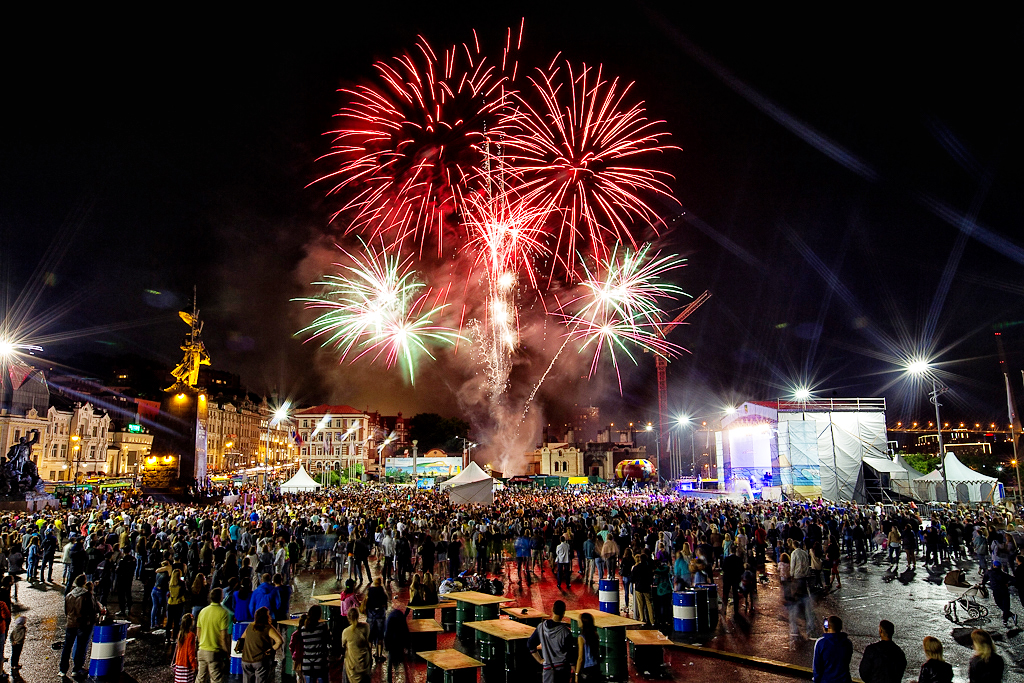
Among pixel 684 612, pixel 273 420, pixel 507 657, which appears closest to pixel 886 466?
pixel 684 612

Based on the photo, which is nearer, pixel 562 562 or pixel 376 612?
pixel 376 612

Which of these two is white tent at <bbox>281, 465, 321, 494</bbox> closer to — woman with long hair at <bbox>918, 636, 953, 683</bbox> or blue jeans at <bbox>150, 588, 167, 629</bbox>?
blue jeans at <bbox>150, 588, 167, 629</bbox>

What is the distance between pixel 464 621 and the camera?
31.3 ft

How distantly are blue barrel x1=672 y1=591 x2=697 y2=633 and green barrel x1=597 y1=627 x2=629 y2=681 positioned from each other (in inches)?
103

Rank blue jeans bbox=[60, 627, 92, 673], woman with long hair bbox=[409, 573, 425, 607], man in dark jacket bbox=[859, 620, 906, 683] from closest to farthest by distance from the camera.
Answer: man in dark jacket bbox=[859, 620, 906, 683]
blue jeans bbox=[60, 627, 92, 673]
woman with long hair bbox=[409, 573, 425, 607]

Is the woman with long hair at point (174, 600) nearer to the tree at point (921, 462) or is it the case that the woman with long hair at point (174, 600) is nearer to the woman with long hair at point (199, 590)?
the woman with long hair at point (199, 590)

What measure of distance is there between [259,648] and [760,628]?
314 inches

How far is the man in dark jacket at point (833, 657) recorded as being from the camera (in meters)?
5.89

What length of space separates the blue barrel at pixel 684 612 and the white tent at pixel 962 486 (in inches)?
1324

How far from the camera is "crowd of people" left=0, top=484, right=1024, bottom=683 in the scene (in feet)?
27.8

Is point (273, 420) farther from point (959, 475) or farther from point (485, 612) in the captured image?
point (485, 612)

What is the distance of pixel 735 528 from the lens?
20.4m

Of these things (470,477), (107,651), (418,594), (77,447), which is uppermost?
(77,447)

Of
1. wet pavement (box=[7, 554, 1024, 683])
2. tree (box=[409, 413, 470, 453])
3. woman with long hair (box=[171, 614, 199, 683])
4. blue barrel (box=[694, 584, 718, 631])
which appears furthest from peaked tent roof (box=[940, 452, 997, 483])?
tree (box=[409, 413, 470, 453])
